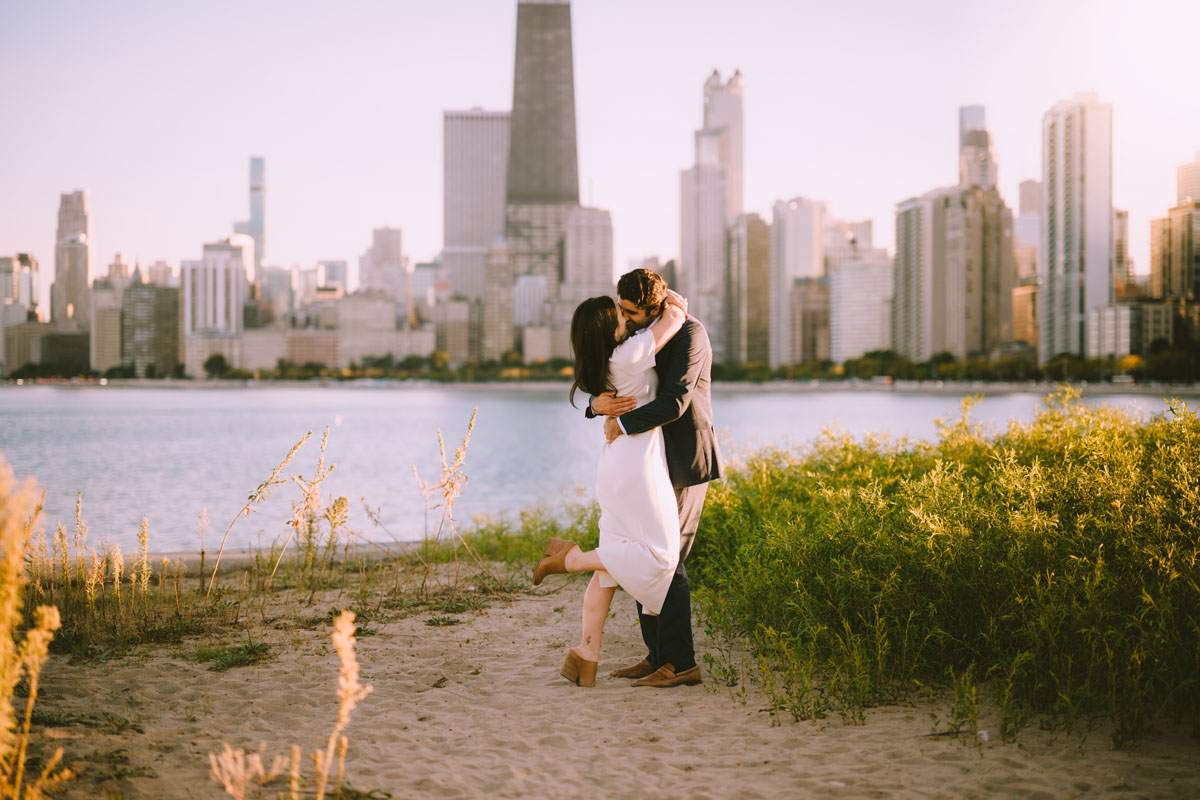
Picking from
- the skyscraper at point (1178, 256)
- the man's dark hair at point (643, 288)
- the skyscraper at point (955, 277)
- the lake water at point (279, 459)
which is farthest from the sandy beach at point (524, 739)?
the skyscraper at point (955, 277)

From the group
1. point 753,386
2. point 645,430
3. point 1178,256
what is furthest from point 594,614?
point 753,386

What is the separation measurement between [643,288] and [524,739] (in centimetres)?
230

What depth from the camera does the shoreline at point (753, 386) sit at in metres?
118

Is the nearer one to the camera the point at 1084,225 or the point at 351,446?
the point at 351,446

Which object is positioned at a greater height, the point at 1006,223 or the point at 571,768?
the point at 1006,223

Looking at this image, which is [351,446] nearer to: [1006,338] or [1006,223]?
[1006,338]

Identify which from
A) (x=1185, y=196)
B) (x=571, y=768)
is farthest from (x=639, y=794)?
(x=1185, y=196)

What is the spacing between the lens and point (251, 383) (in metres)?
192

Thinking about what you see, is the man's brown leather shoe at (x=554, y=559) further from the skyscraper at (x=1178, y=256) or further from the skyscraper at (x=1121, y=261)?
the skyscraper at (x=1121, y=261)

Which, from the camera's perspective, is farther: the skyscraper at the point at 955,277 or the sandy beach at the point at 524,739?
the skyscraper at the point at 955,277

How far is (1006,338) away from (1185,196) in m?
71.8

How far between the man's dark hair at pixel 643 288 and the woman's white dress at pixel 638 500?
16 cm

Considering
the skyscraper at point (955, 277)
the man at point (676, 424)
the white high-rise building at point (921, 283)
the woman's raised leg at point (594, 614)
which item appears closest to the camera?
the man at point (676, 424)

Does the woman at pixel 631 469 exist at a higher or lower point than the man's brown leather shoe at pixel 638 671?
higher
